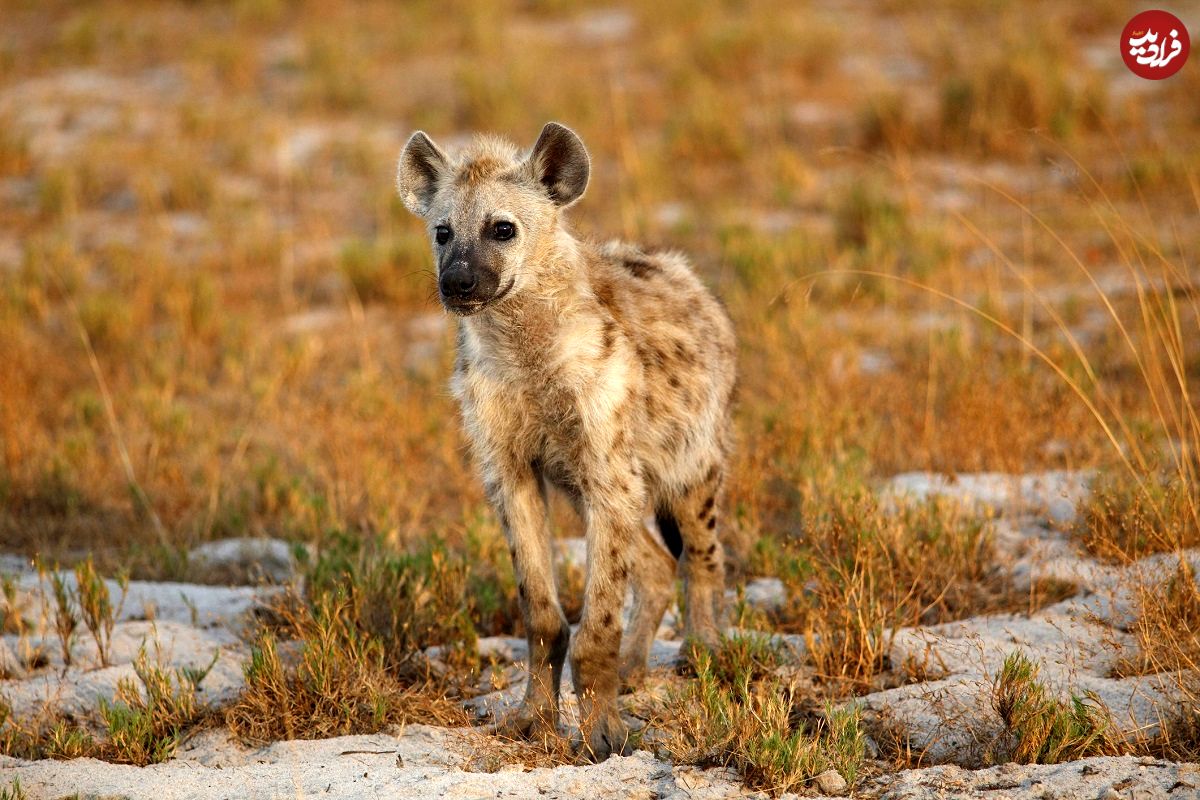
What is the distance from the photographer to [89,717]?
4594mm

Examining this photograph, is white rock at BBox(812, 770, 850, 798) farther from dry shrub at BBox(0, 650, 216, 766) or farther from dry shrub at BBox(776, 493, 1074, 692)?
dry shrub at BBox(0, 650, 216, 766)

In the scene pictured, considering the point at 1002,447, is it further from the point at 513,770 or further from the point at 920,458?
the point at 513,770

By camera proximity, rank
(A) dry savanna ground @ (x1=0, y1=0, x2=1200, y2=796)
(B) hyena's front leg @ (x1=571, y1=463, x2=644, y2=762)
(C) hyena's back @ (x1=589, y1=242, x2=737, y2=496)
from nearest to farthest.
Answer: (B) hyena's front leg @ (x1=571, y1=463, x2=644, y2=762), (A) dry savanna ground @ (x1=0, y1=0, x2=1200, y2=796), (C) hyena's back @ (x1=589, y1=242, x2=737, y2=496)

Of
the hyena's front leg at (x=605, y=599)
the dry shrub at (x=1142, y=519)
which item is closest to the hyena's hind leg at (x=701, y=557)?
the hyena's front leg at (x=605, y=599)

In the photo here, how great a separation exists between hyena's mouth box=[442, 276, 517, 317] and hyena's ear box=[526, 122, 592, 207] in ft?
1.54

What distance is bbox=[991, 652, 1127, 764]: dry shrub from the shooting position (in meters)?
3.87

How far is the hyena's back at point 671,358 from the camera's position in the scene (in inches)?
184

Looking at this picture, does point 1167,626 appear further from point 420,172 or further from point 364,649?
point 420,172

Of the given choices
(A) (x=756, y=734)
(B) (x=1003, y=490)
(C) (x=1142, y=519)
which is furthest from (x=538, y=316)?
(B) (x=1003, y=490)

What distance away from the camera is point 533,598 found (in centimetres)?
443

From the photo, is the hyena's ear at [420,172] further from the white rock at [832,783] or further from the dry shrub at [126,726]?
the white rock at [832,783]

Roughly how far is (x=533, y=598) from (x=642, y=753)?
641 mm

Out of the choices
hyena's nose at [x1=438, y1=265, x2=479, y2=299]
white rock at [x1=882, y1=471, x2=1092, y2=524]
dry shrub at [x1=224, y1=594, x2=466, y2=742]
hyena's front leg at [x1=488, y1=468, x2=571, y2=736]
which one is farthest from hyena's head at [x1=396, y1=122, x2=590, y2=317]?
white rock at [x1=882, y1=471, x2=1092, y2=524]

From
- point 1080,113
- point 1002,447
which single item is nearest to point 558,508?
point 1002,447
